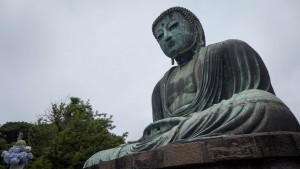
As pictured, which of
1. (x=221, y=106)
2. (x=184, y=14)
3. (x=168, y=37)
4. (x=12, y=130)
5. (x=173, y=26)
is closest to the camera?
(x=221, y=106)

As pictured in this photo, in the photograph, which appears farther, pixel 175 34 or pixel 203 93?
pixel 175 34

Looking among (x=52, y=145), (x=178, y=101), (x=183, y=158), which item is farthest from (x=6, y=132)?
(x=183, y=158)

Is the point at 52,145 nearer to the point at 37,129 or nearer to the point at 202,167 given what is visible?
the point at 37,129

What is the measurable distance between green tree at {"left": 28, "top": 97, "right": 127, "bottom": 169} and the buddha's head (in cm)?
833

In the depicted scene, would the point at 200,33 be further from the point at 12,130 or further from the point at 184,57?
the point at 12,130

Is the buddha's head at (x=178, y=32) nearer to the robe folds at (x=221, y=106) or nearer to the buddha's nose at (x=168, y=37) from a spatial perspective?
the buddha's nose at (x=168, y=37)

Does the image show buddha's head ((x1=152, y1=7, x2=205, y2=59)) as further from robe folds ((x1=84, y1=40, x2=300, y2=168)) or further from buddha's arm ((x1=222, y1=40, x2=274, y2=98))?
buddha's arm ((x1=222, y1=40, x2=274, y2=98))

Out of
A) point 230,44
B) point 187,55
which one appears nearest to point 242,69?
point 230,44

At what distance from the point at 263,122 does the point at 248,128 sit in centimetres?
20

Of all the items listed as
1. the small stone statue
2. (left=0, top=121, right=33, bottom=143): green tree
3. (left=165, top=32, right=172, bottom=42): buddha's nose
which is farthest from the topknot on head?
(left=0, top=121, right=33, bottom=143): green tree

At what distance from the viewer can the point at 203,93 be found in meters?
4.77

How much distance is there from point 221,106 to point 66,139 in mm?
10636

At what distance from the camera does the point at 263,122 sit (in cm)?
297

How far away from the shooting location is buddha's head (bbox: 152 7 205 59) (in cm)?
590
